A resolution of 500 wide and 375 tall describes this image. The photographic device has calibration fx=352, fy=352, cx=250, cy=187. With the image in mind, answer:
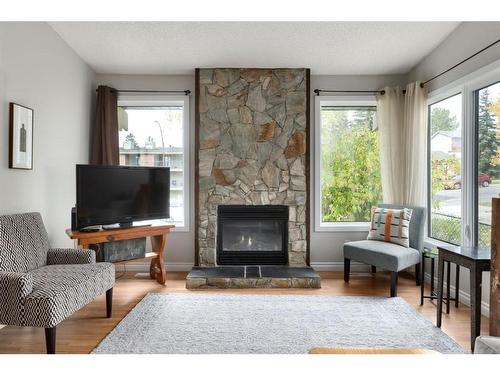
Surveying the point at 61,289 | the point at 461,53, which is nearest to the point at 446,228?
the point at 461,53

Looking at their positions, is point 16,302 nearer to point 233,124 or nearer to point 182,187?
point 182,187

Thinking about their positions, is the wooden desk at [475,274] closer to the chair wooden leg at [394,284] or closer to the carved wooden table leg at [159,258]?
the chair wooden leg at [394,284]

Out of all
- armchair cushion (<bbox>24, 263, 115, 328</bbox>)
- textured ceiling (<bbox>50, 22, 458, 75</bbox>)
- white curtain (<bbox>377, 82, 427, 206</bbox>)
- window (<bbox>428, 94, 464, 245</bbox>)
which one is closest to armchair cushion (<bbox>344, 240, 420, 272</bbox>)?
window (<bbox>428, 94, 464, 245</bbox>)

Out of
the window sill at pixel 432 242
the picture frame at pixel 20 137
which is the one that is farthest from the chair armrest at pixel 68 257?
the window sill at pixel 432 242

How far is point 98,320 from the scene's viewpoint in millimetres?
2812

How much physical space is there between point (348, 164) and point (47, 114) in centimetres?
341

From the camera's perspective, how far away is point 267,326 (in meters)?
2.67

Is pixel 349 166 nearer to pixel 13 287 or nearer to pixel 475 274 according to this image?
pixel 475 274

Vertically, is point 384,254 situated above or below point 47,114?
below

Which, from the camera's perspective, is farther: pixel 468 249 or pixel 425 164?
pixel 425 164

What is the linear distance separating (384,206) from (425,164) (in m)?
0.65

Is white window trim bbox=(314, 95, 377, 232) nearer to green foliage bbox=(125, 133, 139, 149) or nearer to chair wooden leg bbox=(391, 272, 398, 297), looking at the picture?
chair wooden leg bbox=(391, 272, 398, 297)

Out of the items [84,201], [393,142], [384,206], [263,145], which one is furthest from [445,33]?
[84,201]
